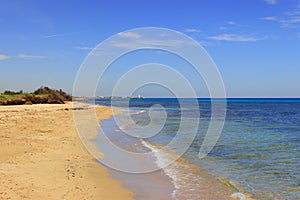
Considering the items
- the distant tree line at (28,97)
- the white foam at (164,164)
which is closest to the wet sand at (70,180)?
the white foam at (164,164)

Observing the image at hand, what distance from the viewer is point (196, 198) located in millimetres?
9211

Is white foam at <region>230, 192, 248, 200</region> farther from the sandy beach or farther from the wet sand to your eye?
the sandy beach

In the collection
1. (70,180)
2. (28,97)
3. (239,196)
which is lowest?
(239,196)

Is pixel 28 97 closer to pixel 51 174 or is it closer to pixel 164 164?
pixel 164 164

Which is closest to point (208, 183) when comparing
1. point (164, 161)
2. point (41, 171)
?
point (164, 161)

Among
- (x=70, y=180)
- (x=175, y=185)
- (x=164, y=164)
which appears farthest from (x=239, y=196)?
(x=70, y=180)

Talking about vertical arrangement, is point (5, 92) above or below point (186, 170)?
above

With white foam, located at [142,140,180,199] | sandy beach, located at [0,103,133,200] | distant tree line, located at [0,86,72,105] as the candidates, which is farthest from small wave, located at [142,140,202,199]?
distant tree line, located at [0,86,72,105]

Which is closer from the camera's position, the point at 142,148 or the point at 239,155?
the point at 239,155

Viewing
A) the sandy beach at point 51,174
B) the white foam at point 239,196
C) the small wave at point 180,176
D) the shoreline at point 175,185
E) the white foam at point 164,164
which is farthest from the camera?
the white foam at point 164,164

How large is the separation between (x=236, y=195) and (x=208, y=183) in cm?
146

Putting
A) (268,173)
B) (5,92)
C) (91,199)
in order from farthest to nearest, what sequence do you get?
(5,92) < (268,173) < (91,199)

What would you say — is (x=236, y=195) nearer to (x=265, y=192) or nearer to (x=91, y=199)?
(x=265, y=192)

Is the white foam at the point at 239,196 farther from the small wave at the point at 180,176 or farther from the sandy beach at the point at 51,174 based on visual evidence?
the sandy beach at the point at 51,174
